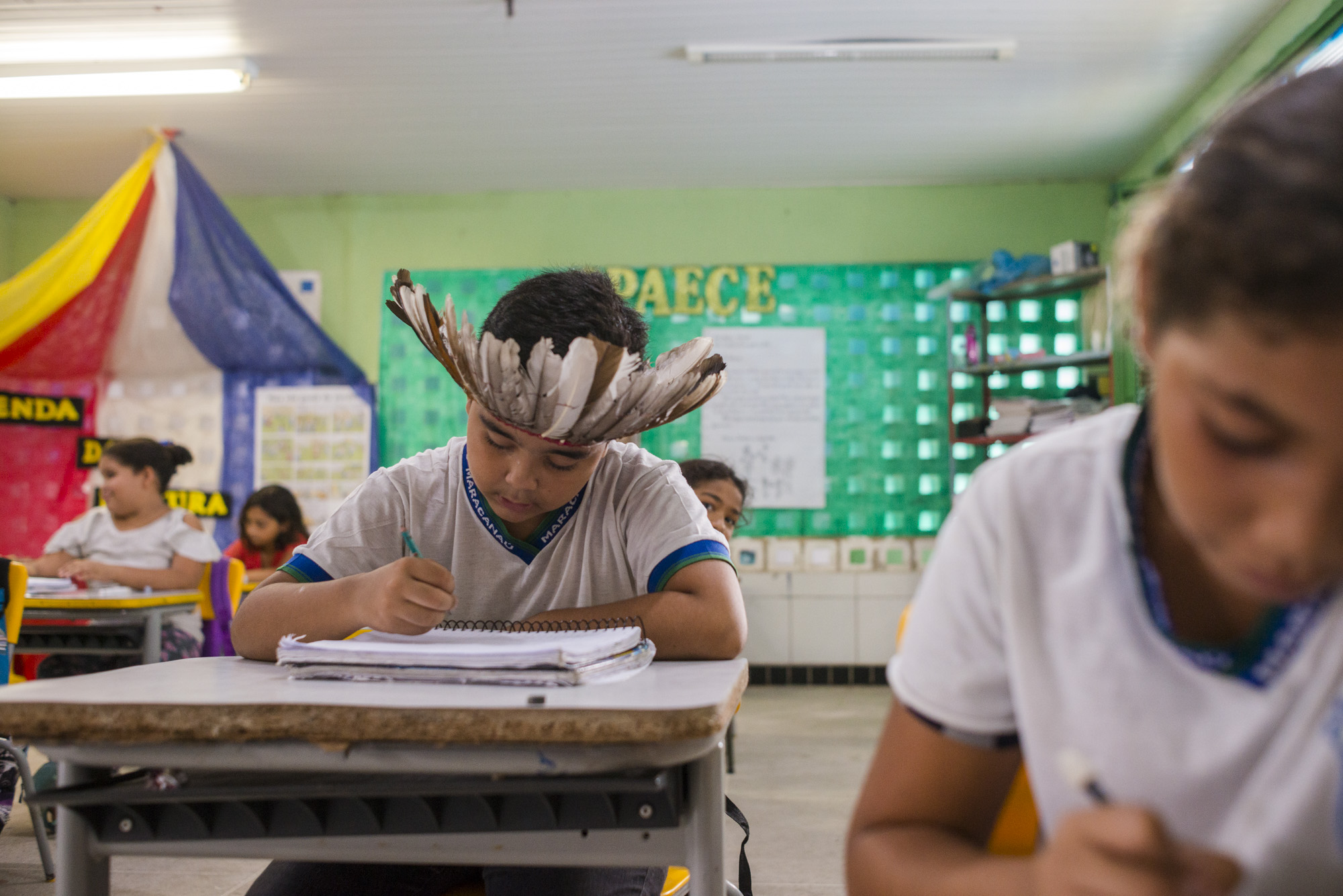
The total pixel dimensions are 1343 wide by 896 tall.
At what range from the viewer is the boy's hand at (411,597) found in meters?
1.10

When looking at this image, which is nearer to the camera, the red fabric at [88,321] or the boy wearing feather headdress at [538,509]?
the boy wearing feather headdress at [538,509]

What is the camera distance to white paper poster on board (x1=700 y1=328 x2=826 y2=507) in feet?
18.3

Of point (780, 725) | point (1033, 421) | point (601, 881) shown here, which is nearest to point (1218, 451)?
point (601, 881)

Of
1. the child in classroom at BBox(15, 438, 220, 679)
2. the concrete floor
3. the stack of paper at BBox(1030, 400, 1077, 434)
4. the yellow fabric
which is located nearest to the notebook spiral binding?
the concrete floor

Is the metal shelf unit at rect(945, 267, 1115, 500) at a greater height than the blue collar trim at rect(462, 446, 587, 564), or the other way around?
the metal shelf unit at rect(945, 267, 1115, 500)

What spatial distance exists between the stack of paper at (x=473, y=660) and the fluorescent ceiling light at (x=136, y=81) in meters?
3.96

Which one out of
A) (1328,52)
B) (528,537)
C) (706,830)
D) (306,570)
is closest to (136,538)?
(306,570)

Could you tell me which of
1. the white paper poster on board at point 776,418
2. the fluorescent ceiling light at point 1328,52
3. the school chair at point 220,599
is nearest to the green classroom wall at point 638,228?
the white paper poster on board at point 776,418

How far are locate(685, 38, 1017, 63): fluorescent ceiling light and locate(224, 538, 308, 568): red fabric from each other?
3.06 m

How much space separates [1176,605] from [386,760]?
25.4 inches

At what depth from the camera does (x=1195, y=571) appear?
58cm

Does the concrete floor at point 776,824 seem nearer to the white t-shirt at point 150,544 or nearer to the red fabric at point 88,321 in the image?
the white t-shirt at point 150,544

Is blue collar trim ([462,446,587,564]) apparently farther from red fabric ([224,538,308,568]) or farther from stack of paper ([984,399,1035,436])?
stack of paper ([984,399,1035,436])

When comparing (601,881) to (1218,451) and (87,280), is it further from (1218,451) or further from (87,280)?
(87,280)
